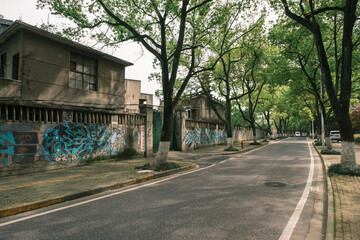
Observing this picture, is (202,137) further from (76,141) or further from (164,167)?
(76,141)

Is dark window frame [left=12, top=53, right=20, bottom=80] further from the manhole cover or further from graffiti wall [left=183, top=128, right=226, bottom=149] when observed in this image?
the manhole cover

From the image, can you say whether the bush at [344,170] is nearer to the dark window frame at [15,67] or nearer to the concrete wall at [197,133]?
the concrete wall at [197,133]

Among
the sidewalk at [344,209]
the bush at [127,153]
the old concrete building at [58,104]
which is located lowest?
the sidewalk at [344,209]

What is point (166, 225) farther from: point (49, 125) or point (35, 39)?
point (35, 39)

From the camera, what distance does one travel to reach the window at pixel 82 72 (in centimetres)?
1261

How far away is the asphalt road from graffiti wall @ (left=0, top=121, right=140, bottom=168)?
14.3 ft

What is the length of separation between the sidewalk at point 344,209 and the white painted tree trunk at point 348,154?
1126 millimetres

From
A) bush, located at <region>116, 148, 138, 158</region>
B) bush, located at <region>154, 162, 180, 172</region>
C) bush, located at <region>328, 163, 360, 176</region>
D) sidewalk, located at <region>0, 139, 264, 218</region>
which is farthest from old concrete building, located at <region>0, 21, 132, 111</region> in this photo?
bush, located at <region>328, 163, 360, 176</region>

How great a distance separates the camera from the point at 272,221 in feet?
12.6

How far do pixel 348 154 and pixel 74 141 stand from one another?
448 inches

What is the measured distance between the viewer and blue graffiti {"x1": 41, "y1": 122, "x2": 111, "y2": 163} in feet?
29.0

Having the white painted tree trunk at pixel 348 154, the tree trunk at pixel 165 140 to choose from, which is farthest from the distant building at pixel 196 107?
the white painted tree trunk at pixel 348 154

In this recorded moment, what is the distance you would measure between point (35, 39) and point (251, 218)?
41.5 feet

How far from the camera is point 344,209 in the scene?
4305 millimetres
